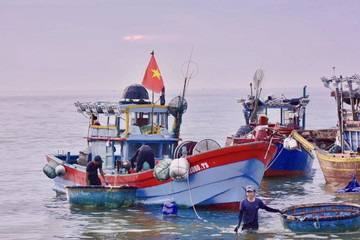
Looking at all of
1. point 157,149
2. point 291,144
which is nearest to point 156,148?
point 157,149

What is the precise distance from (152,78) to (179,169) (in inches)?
261

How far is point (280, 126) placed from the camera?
38.9 metres

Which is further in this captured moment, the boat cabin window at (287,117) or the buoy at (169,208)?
the boat cabin window at (287,117)

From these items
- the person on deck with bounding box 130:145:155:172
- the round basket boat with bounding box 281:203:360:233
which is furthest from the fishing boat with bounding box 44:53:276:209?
the round basket boat with bounding box 281:203:360:233

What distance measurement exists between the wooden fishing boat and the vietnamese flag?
5.31 m

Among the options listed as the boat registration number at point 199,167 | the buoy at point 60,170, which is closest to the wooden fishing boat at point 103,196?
the boat registration number at point 199,167

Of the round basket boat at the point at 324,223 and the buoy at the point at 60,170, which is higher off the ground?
the buoy at the point at 60,170

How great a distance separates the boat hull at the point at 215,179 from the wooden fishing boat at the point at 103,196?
1.70 ft

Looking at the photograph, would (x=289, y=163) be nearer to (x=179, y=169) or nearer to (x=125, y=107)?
(x=125, y=107)

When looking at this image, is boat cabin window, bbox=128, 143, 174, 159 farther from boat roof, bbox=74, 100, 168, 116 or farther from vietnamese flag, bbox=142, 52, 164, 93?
vietnamese flag, bbox=142, 52, 164, 93

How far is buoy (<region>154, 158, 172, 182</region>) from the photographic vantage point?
2444 cm

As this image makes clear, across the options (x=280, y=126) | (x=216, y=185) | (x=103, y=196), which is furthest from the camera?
(x=280, y=126)

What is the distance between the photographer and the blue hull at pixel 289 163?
37.8 meters

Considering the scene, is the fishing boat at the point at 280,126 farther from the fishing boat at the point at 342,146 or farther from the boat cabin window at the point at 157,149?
the boat cabin window at the point at 157,149
